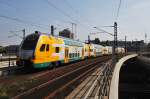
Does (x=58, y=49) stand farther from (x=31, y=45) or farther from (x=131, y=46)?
(x=131, y=46)

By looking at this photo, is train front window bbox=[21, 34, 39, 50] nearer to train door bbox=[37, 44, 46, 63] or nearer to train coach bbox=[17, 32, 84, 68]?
train coach bbox=[17, 32, 84, 68]

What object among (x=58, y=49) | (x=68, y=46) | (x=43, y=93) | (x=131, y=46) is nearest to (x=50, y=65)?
(x=58, y=49)

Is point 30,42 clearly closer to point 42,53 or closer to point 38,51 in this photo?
point 38,51

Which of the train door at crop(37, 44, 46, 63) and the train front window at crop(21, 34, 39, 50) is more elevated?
the train front window at crop(21, 34, 39, 50)

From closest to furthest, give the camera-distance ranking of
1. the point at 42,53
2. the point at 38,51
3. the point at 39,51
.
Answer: the point at 38,51
the point at 39,51
the point at 42,53

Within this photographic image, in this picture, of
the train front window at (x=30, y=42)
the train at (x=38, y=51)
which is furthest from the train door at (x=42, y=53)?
the train front window at (x=30, y=42)

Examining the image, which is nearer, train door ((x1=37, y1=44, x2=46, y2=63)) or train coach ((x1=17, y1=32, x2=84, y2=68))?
train coach ((x1=17, y1=32, x2=84, y2=68))

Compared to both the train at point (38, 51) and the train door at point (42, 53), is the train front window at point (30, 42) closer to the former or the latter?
the train at point (38, 51)

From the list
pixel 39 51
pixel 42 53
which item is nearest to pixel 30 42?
pixel 39 51

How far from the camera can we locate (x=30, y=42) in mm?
25094

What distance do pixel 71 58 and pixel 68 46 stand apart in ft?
8.58

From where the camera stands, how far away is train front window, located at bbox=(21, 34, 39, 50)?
80.7 ft

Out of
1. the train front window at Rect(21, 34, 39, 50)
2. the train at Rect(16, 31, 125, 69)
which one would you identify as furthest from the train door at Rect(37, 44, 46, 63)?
the train front window at Rect(21, 34, 39, 50)

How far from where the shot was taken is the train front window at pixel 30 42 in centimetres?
2461
